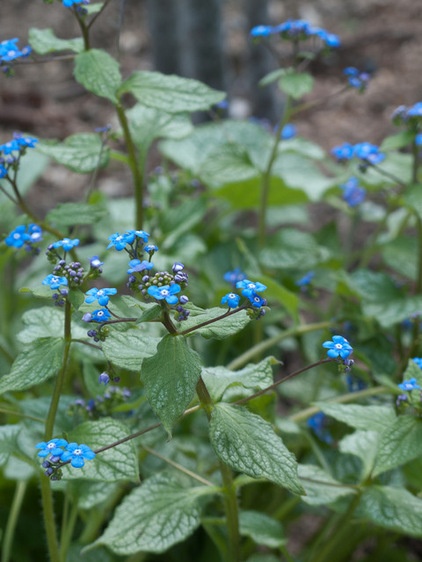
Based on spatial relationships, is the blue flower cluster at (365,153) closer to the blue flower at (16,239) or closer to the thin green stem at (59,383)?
the blue flower at (16,239)

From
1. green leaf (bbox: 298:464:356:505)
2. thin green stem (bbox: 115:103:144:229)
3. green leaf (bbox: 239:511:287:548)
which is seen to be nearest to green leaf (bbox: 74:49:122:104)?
thin green stem (bbox: 115:103:144:229)

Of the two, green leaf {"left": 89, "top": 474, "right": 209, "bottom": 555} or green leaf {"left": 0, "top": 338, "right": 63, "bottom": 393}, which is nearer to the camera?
green leaf {"left": 0, "top": 338, "right": 63, "bottom": 393}

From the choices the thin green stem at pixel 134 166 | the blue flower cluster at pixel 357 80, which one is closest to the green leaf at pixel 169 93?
the thin green stem at pixel 134 166

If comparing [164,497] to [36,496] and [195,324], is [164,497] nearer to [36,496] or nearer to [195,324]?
[195,324]

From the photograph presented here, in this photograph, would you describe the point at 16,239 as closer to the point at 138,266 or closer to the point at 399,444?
the point at 138,266

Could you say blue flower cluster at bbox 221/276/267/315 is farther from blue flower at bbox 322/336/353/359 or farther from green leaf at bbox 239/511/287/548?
green leaf at bbox 239/511/287/548

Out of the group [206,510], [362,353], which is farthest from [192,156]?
[206,510]
